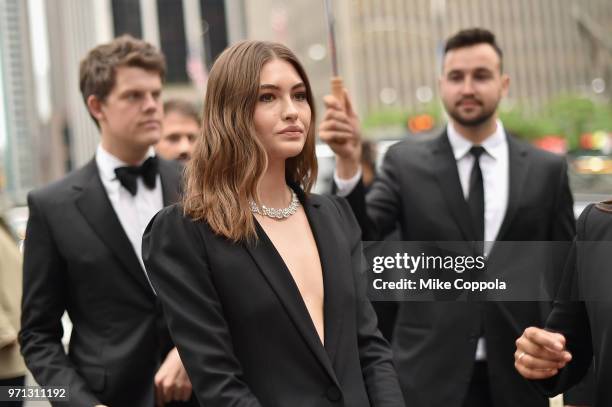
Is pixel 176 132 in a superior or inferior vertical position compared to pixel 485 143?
superior

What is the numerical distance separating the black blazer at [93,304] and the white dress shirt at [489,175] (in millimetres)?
1075

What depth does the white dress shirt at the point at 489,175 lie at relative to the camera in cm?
393

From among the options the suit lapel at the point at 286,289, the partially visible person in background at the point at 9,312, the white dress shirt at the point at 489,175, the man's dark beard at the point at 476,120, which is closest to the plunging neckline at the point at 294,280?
the suit lapel at the point at 286,289

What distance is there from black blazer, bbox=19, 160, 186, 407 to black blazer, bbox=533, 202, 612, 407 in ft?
5.10

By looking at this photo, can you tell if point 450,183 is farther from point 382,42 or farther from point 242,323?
point 382,42

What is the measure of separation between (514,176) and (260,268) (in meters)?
1.98

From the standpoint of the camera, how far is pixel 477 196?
4086 millimetres

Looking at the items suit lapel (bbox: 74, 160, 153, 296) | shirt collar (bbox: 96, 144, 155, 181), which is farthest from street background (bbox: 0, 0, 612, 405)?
suit lapel (bbox: 74, 160, 153, 296)

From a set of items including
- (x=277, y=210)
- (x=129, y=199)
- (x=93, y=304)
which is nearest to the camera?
(x=277, y=210)

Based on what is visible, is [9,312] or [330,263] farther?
[9,312]

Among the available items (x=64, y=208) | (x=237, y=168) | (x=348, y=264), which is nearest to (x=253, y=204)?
(x=237, y=168)

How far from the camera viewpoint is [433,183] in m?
4.21

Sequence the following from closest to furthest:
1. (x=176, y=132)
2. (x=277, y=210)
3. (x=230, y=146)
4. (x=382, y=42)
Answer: (x=230, y=146) → (x=277, y=210) → (x=176, y=132) → (x=382, y=42)

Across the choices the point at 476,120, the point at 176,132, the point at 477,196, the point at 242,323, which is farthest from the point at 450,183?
the point at 176,132
